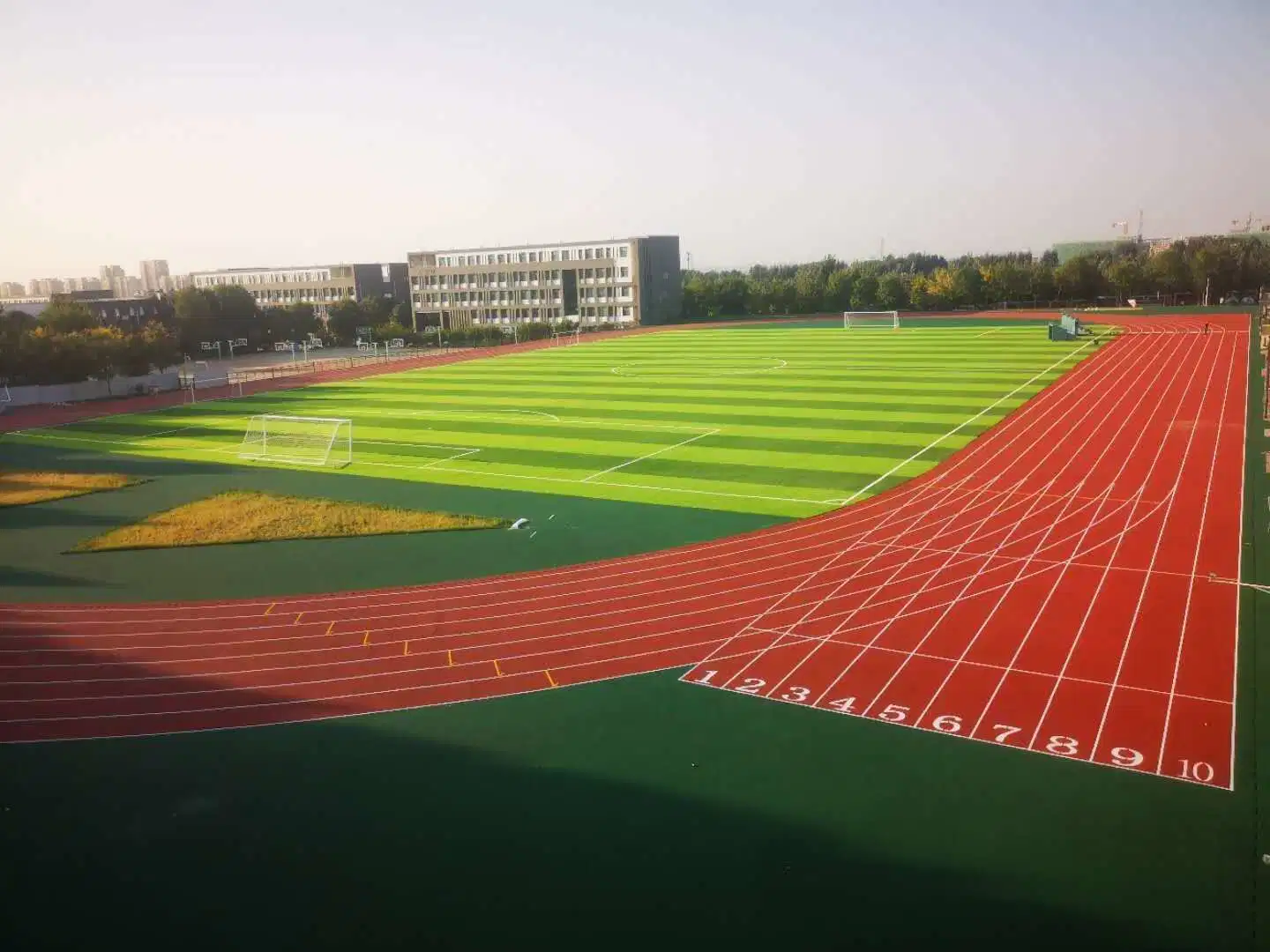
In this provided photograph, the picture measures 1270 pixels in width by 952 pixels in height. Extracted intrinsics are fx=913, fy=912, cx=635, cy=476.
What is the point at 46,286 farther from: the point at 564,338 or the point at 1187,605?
the point at 1187,605

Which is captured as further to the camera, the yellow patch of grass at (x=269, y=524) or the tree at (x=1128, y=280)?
the tree at (x=1128, y=280)

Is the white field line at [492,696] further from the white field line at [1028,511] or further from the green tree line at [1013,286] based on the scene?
the green tree line at [1013,286]

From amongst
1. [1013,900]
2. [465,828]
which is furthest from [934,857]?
[465,828]

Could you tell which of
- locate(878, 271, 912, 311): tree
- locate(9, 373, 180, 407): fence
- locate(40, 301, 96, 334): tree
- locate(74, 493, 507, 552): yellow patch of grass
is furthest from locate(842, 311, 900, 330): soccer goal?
locate(74, 493, 507, 552): yellow patch of grass

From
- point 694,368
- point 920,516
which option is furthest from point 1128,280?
point 920,516

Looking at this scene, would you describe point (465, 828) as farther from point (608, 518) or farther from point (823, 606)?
point (608, 518)

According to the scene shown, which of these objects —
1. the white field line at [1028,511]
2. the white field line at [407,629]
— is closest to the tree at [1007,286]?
the white field line at [1028,511]
